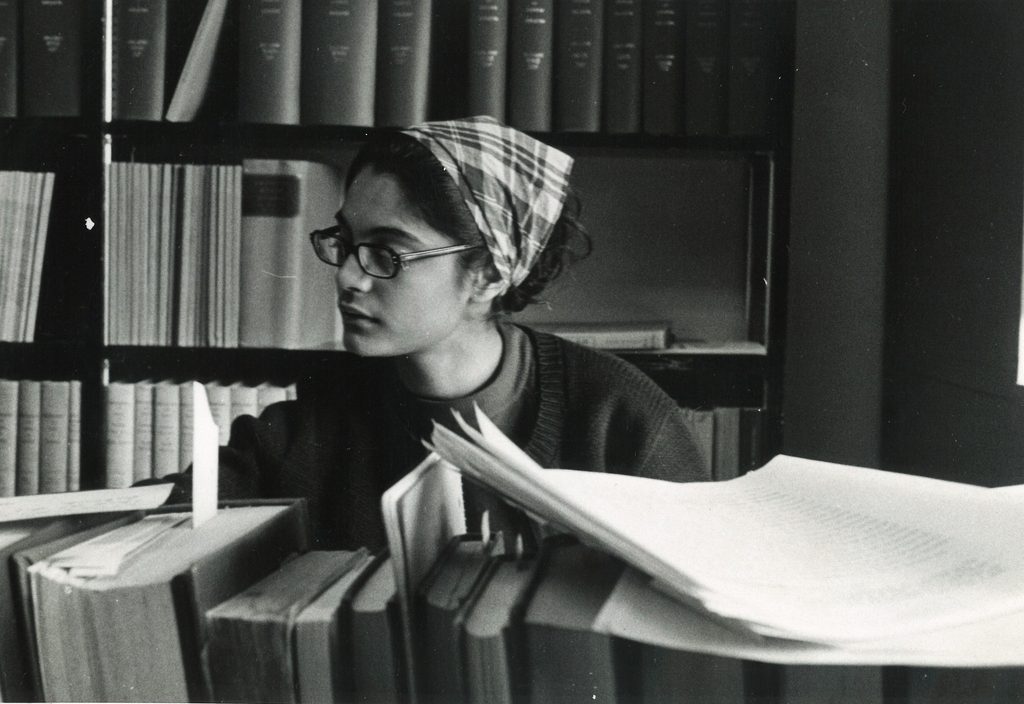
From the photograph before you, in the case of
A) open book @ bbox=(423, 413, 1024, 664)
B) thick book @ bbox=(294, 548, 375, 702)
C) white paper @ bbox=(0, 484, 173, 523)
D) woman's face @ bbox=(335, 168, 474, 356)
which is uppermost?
woman's face @ bbox=(335, 168, 474, 356)

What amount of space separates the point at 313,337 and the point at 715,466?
0.37 m

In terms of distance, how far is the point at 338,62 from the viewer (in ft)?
2.35

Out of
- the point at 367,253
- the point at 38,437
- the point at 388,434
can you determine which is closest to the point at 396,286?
the point at 367,253

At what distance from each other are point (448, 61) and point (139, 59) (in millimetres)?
274

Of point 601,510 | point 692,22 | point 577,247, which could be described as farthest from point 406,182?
point 601,510

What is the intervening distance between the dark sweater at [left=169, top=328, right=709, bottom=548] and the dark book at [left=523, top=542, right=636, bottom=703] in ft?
1.09

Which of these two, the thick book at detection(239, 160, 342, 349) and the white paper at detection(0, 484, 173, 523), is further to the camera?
the thick book at detection(239, 160, 342, 349)

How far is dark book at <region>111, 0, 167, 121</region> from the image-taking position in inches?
29.1

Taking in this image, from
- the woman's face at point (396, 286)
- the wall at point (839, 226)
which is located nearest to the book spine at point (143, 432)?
the woman's face at point (396, 286)

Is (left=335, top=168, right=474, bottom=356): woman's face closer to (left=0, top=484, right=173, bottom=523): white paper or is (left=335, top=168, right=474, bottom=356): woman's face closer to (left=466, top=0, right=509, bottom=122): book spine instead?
(left=466, top=0, right=509, bottom=122): book spine

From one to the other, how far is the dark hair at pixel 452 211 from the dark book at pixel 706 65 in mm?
129

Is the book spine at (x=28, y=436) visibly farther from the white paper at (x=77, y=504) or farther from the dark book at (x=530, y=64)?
the dark book at (x=530, y=64)

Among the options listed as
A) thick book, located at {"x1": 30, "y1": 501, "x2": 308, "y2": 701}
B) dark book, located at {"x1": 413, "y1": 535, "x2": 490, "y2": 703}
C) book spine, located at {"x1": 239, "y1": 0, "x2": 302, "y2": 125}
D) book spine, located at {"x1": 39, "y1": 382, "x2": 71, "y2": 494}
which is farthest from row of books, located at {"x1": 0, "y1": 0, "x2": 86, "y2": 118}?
dark book, located at {"x1": 413, "y1": 535, "x2": 490, "y2": 703}

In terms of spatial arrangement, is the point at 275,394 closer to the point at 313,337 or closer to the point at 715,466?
the point at 313,337
